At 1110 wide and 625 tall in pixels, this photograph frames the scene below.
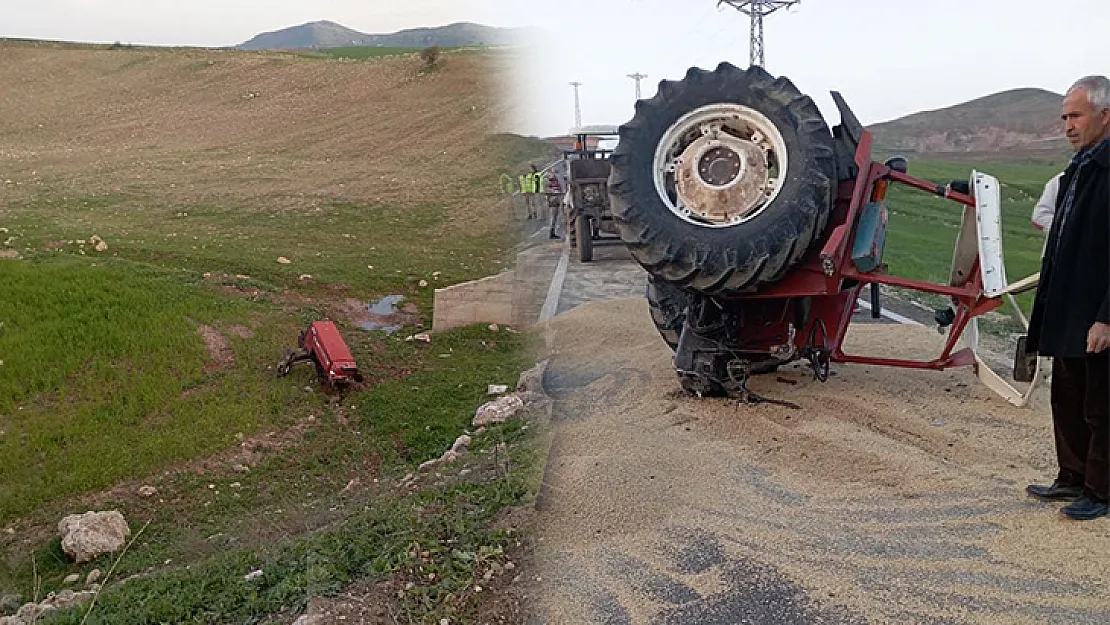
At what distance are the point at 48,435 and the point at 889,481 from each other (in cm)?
775

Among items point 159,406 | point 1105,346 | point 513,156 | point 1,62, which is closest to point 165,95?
point 1,62

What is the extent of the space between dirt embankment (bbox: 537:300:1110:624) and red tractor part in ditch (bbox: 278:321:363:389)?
14.3 feet

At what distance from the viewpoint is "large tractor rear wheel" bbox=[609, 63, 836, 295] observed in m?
4.47

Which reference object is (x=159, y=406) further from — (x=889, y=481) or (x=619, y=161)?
(x=889, y=481)

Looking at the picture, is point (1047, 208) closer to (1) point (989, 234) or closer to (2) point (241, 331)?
(1) point (989, 234)

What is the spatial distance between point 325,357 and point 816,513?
685 cm

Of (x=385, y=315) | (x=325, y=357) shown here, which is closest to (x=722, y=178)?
(x=325, y=357)

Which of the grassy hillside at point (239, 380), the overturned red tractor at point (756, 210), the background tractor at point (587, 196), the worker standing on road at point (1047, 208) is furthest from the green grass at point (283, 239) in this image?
the worker standing on road at point (1047, 208)

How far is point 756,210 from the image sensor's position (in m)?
4.59

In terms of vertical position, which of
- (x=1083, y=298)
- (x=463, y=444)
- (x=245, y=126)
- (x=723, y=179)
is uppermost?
(x=245, y=126)

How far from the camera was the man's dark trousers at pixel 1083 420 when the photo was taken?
3.37 metres

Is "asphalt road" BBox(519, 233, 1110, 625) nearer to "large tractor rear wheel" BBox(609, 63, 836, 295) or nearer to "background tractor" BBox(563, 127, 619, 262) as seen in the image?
"large tractor rear wheel" BBox(609, 63, 836, 295)

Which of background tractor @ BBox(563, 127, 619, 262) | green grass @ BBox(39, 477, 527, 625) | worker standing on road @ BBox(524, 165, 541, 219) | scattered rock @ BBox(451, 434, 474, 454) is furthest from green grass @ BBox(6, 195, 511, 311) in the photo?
green grass @ BBox(39, 477, 527, 625)

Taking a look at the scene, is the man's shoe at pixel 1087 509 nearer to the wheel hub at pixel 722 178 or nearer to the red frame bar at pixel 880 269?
the red frame bar at pixel 880 269
